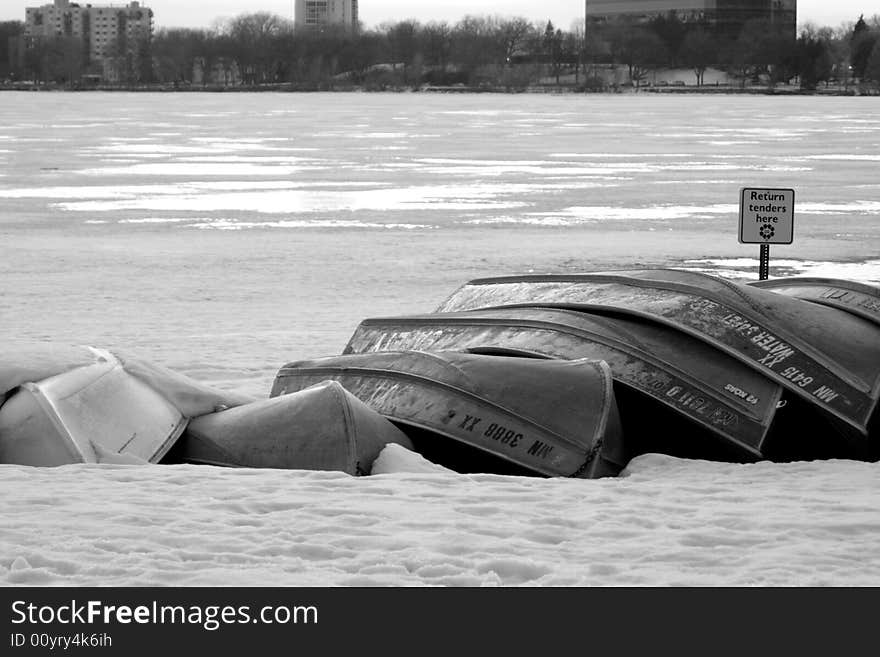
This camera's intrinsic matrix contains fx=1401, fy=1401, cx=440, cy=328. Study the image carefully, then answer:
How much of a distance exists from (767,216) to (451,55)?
5405 inches

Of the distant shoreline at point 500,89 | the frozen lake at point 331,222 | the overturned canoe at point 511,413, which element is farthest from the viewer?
the distant shoreline at point 500,89

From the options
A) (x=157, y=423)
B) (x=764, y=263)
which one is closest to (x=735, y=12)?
(x=764, y=263)

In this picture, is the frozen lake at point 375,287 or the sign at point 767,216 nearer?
the frozen lake at point 375,287

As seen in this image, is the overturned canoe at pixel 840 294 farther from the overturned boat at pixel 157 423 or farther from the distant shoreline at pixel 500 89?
the distant shoreline at pixel 500 89

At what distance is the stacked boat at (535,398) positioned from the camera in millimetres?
7207

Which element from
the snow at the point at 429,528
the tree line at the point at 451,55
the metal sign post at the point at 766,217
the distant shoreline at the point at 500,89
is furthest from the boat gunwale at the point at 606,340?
the tree line at the point at 451,55

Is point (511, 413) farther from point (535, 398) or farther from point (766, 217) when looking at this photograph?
point (766, 217)

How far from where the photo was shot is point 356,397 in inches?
311

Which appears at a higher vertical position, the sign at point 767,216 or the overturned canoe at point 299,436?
the sign at point 767,216

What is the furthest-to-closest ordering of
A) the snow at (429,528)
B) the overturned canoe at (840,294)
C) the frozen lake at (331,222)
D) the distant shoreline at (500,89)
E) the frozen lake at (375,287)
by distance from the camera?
1. the distant shoreline at (500,89)
2. the frozen lake at (331,222)
3. the overturned canoe at (840,294)
4. the frozen lake at (375,287)
5. the snow at (429,528)

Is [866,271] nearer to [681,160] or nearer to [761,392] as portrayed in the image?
[761,392]

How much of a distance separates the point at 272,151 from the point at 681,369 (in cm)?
2844

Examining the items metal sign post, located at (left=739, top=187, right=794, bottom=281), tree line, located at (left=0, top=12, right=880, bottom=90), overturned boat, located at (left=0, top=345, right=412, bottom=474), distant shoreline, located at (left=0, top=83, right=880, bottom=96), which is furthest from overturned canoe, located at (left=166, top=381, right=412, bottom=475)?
tree line, located at (left=0, top=12, right=880, bottom=90)

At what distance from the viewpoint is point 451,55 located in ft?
483
